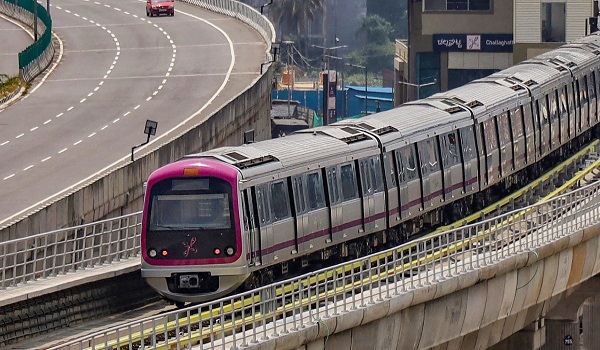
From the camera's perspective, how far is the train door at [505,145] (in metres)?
43.2

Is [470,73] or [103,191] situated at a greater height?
[103,191]

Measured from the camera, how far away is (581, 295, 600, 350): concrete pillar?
1720 inches

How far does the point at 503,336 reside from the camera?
114ft

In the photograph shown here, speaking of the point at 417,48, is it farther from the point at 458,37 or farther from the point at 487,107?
the point at 487,107

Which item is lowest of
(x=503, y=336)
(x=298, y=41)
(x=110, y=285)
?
(x=298, y=41)

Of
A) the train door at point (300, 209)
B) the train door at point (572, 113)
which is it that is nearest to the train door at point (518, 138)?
the train door at point (572, 113)

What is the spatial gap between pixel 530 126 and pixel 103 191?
40.5 feet

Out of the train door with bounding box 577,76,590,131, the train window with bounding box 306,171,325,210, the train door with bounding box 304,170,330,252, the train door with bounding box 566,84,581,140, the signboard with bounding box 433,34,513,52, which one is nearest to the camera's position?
the train door with bounding box 304,170,330,252

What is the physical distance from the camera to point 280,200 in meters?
31.0

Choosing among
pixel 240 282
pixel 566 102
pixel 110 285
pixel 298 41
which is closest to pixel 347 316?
pixel 240 282

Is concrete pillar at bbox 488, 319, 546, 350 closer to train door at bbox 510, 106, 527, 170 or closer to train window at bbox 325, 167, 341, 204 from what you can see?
train window at bbox 325, 167, 341, 204

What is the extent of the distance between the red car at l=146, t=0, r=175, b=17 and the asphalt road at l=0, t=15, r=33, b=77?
24.7ft

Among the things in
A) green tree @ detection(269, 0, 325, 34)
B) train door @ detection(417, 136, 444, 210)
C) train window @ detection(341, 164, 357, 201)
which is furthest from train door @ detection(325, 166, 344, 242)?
green tree @ detection(269, 0, 325, 34)

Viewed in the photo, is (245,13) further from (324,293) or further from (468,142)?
(324,293)
